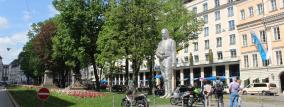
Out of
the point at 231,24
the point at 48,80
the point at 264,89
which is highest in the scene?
the point at 231,24

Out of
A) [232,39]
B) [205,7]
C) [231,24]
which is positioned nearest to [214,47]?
[232,39]

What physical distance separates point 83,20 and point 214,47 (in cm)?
3128

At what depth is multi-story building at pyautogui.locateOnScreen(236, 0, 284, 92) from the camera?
2115 inches

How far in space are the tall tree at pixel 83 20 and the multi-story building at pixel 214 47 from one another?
22.7m

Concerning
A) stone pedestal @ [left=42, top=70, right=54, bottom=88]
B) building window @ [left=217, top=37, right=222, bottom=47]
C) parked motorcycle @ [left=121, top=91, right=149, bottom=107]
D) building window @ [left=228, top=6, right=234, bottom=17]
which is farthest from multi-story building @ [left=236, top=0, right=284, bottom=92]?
parked motorcycle @ [left=121, top=91, right=149, bottom=107]

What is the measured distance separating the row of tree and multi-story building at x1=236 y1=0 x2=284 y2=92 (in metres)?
13.2

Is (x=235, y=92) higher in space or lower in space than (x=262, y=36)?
lower

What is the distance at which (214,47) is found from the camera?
2928 inches

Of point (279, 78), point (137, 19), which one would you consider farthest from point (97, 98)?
point (279, 78)

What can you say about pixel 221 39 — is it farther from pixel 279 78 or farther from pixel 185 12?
pixel 185 12

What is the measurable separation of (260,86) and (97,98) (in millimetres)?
27270

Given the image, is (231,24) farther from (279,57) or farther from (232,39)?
(279,57)

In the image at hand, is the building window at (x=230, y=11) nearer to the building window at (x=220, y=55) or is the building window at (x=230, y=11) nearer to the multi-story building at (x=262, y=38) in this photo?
the multi-story building at (x=262, y=38)

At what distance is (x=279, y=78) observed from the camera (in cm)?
5328
